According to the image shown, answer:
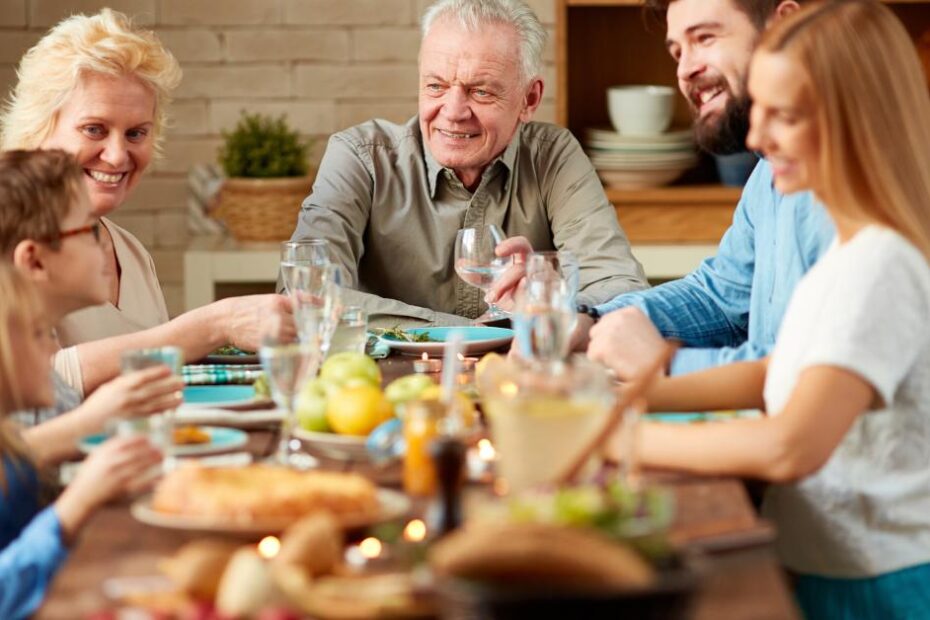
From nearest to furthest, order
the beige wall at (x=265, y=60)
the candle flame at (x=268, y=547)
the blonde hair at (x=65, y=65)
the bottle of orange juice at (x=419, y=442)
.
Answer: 1. the candle flame at (x=268, y=547)
2. the bottle of orange juice at (x=419, y=442)
3. the blonde hair at (x=65, y=65)
4. the beige wall at (x=265, y=60)

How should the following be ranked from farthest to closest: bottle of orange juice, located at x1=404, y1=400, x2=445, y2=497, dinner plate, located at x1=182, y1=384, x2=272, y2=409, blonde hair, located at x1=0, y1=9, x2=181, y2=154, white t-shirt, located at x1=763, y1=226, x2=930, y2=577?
blonde hair, located at x1=0, y1=9, x2=181, y2=154
dinner plate, located at x1=182, y1=384, x2=272, y2=409
white t-shirt, located at x1=763, y1=226, x2=930, y2=577
bottle of orange juice, located at x1=404, y1=400, x2=445, y2=497

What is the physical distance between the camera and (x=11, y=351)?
155cm

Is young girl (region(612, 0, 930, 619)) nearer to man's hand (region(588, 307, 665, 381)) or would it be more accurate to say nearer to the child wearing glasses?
man's hand (region(588, 307, 665, 381))

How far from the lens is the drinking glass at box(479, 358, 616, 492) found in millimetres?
1330

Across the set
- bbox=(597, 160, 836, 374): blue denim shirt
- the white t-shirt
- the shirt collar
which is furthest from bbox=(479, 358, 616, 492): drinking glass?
the shirt collar

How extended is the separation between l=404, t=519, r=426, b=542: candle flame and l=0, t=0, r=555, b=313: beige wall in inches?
116

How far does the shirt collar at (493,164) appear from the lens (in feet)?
10.6

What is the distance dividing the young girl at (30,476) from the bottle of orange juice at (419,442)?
0.26 m

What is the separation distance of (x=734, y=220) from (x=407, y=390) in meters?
1.14

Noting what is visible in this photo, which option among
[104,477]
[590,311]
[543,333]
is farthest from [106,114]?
[104,477]

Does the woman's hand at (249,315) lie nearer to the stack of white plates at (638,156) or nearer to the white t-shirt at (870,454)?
the white t-shirt at (870,454)

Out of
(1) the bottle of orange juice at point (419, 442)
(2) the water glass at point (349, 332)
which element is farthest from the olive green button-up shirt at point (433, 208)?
(1) the bottle of orange juice at point (419, 442)

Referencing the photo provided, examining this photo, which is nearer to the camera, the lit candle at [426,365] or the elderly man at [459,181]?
the lit candle at [426,365]

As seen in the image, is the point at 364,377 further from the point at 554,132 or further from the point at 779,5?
the point at 554,132
